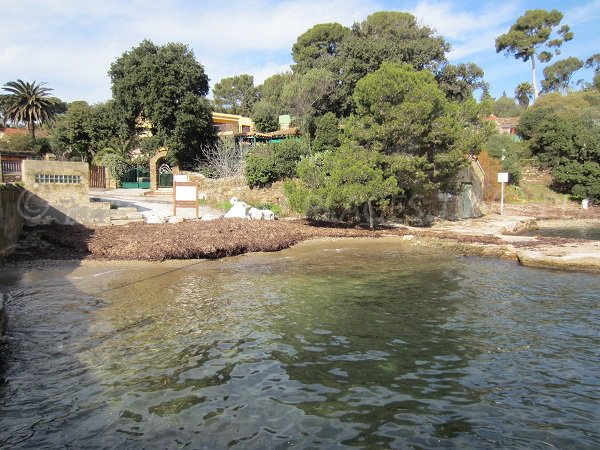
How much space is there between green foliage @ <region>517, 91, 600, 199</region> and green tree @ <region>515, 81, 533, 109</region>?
2433 centimetres

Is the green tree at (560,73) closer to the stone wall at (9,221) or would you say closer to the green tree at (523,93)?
the green tree at (523,93)

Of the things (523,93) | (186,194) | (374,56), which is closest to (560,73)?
(523,93)

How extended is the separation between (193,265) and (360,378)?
786cm

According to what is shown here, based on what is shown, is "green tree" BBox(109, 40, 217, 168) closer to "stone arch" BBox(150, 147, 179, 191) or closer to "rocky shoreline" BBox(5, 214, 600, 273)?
"stone arch" BBox(150, 147, 179, 191)

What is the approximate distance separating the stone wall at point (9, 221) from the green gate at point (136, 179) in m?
17.5

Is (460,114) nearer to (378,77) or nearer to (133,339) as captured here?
(378,77)

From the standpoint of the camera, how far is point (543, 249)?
45.7ft

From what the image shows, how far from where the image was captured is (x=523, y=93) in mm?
65812

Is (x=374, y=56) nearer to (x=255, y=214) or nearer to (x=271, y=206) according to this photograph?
(x=271, y=206)

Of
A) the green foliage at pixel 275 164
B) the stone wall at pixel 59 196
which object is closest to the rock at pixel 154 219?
the stone wall at pixel 59 196

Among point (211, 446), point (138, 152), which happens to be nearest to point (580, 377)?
point (211, 446)

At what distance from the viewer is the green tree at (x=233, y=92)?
67238mm

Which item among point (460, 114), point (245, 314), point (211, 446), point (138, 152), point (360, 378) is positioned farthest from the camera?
point (138, 152)

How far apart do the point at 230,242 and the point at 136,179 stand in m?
20.0
